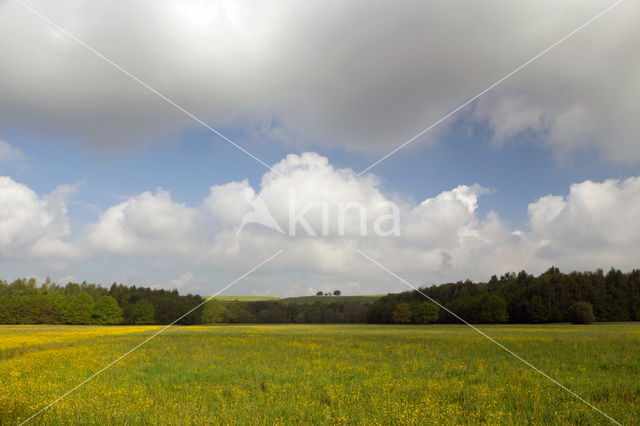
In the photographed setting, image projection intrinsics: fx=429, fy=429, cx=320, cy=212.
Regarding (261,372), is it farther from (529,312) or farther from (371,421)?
(529,312)

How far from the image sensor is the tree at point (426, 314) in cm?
9988

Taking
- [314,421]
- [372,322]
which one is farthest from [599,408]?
[372,322]

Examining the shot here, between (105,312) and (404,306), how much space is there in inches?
2800

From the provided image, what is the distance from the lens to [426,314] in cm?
10038

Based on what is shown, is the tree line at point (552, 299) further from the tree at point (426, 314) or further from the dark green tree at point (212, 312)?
the dark green tree at point (212, 312)

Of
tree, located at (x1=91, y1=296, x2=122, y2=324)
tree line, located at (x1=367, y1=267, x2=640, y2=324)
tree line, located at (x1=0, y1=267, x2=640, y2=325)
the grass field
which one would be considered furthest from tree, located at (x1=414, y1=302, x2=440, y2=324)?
the grass field

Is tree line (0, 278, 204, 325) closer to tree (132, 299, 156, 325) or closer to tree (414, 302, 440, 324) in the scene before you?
tree (132, 299, 156, 325)

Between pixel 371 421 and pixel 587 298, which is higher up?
pixel 587 298

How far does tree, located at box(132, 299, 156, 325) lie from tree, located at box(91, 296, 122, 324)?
3.60 meters

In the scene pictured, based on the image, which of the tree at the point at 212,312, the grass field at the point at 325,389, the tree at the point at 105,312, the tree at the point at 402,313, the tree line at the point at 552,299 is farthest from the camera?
the tree at the point at 212,312

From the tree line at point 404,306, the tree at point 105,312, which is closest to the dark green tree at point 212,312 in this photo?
the tree line at point 404,306

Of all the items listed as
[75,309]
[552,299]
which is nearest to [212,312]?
[75,309]

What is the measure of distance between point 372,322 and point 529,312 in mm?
38450

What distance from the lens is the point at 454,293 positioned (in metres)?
105
